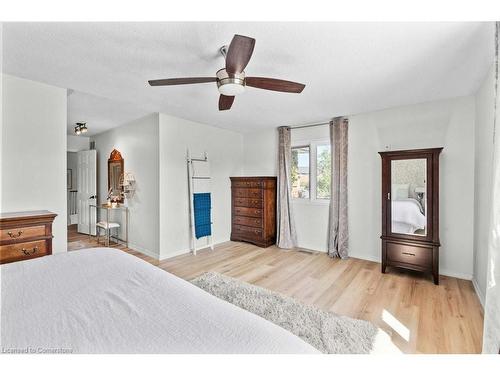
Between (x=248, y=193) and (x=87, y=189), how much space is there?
3.64 m

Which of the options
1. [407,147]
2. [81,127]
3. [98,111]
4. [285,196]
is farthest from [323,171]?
[81,127]

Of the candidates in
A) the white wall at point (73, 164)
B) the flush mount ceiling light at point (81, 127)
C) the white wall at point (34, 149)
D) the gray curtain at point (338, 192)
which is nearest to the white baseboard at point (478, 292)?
the gray curtain at point (338, 192)

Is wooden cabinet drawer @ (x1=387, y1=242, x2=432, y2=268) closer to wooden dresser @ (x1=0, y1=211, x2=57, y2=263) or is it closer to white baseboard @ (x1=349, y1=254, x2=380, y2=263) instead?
white baseboard @ (x1=349, y1=254, x2=380, y2=263)

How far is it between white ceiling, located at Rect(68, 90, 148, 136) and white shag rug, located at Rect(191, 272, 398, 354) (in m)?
2.78

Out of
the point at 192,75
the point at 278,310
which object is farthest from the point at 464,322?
the point at 192,75

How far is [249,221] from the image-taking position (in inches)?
188

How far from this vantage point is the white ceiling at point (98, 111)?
10.7 ft

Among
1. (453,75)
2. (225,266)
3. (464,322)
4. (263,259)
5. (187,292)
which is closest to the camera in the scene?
(187,292)

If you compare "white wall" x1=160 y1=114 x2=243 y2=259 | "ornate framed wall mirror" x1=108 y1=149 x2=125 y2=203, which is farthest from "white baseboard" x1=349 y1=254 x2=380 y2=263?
"ornate framed wall mirror" x1=108 y1=149 x2=125 y2=203

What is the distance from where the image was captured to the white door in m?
5.24
